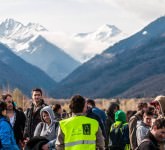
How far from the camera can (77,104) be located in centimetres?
830

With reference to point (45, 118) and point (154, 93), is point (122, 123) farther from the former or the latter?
point (154, 93)

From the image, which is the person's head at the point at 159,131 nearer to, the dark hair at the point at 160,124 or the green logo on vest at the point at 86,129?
the dark hair at the point at 160,124

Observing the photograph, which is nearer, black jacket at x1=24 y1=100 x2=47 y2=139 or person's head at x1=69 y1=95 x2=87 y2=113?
person's head at x1=69 y1=95 x2=87 y2=113

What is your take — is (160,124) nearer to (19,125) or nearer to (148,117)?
(148,117)

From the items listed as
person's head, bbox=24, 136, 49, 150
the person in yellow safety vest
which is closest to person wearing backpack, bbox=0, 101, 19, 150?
the person in yellow safety vest

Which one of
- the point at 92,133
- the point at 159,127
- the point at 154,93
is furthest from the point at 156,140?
the point at 154,93

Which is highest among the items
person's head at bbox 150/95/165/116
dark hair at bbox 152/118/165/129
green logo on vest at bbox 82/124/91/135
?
person's head at bbox 150/95/165/116

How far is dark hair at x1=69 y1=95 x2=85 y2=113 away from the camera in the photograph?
827 centimetres

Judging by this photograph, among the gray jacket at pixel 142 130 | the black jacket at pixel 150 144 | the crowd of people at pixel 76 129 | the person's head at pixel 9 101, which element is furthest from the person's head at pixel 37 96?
the black jacket at pixel 150 144

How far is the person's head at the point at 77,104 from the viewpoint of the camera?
8273mm

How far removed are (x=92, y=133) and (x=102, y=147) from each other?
0.93 feet

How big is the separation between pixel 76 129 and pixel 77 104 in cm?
34

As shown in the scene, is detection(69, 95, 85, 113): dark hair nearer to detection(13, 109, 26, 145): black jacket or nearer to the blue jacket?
the blue jacket

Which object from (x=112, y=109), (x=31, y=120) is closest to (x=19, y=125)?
(x=31, y=120)
